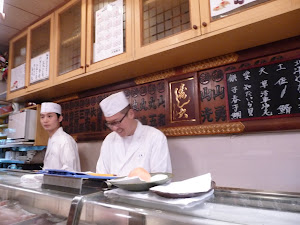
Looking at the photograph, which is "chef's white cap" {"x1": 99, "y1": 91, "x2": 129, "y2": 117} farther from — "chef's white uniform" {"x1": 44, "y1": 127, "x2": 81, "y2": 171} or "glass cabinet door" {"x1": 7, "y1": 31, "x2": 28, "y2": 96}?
"glass cabinet door" {"x1": 7, "y1": 31, "x2": 28, "y2": 96}

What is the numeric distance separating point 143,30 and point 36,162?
2524 mm

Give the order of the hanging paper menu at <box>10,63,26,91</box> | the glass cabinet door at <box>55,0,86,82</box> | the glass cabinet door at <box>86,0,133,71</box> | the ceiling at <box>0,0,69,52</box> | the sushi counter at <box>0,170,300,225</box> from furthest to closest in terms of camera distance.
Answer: the hanging paper menu at <box>10,63,26,91</box> → the ceiling at <box>0,0,69,52</box> → the glass cabinet door at <box>55,0,86,82</box> → the glass cabinet door at <box>86,0,133,71</box> → the sushi counter at <box>0,170,300,225</box>

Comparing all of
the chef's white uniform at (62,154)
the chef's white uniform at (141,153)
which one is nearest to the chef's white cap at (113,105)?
the chef's white uniform at (141,153)

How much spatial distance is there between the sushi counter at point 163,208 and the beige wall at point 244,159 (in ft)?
2.69

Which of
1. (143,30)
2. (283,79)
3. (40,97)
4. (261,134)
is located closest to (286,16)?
(283,79)

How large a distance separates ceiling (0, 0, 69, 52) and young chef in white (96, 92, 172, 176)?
1737 mm

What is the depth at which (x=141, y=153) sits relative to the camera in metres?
2.06

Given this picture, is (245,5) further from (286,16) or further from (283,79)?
(283,79)

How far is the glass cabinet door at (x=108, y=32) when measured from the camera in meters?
2.13

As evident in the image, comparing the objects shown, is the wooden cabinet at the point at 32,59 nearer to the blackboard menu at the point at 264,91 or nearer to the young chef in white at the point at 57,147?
the young chef in white at the point at 57,147

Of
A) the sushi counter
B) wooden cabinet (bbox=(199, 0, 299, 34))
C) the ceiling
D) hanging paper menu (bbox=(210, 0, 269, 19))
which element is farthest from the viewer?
the ceiling

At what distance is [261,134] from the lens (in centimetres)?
179

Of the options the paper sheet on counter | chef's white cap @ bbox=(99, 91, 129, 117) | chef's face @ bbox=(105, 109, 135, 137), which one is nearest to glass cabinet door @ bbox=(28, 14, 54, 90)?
chef's white cap @ bbox=(99, 91, 129, 117)

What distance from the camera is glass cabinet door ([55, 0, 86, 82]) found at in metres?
2.55
